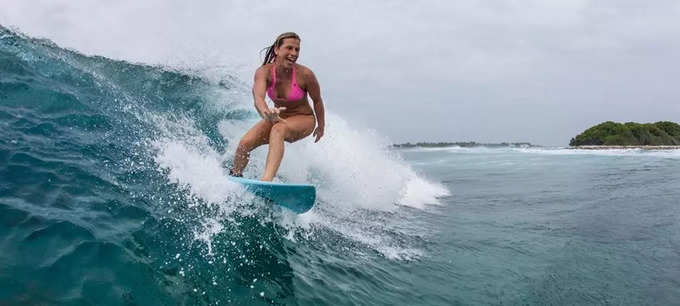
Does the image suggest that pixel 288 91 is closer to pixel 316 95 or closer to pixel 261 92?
pixel 316 95

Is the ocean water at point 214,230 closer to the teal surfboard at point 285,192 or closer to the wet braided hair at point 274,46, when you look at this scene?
the teal surfboard at point 285,192

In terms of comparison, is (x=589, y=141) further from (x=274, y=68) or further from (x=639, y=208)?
(x=274, y=68)

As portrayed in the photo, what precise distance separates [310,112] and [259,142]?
73cm

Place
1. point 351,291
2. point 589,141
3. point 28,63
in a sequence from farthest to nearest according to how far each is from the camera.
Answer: point 589,141 < point 28,63 < point 351,291

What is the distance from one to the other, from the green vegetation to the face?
79885 mm

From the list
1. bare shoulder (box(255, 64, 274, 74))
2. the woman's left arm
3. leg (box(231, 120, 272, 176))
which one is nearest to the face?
bare shoulder (box(255, 64, 274, 74))

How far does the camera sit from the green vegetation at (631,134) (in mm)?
72950

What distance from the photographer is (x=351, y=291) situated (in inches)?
176

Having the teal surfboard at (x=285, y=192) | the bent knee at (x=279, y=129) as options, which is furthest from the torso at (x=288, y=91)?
the teal surfboard at (x=285, y=192)

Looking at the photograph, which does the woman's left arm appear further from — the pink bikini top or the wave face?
the wave face

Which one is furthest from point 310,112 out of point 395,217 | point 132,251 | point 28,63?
point 28,63

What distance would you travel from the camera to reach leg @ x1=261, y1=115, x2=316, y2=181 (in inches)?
198

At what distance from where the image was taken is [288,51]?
508cm

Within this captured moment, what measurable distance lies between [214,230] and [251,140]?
1.29 metres
